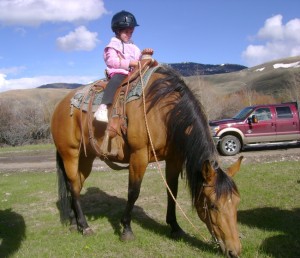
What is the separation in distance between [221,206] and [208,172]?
398 millimetres

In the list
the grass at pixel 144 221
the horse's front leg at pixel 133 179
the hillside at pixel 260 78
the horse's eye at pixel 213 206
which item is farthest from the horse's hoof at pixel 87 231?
the hillside at pixel 260 78

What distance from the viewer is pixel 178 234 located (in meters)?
5.07

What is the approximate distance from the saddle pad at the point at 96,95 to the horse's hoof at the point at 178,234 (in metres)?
Answer: 1.99

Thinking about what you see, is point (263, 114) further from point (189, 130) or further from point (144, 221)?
point (189, 130)

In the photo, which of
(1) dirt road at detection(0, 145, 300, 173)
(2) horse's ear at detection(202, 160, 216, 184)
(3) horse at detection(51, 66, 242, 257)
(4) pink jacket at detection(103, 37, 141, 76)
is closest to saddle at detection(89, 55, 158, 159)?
(3) horse at detection(51, 66, 242, 257)

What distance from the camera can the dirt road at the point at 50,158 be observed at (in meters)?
12.6

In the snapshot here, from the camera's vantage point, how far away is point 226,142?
14398 millimetres

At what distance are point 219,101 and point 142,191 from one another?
79.5 feet

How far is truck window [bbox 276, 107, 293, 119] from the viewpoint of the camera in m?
14.9

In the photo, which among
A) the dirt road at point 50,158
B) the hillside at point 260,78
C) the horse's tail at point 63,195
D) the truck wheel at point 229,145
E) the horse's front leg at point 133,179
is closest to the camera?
the horse's front leg at point 133,179

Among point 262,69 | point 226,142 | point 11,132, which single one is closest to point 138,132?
point 226,142

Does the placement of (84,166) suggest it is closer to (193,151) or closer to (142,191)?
(142,191)

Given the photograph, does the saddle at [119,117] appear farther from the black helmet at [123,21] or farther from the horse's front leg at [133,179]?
the black helmet at [123,21]

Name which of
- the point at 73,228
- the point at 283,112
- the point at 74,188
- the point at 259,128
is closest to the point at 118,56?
the point at 74,188
